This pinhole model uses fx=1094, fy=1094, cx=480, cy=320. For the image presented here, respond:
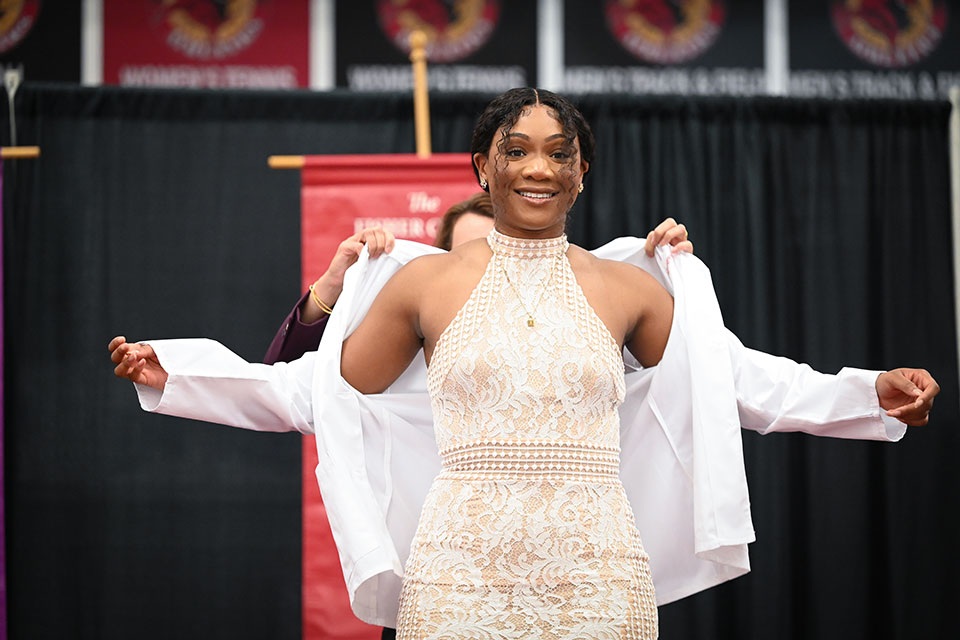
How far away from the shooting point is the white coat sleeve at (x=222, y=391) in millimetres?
1869

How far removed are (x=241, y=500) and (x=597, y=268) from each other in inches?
106

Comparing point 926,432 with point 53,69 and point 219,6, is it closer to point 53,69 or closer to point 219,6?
point 219,6

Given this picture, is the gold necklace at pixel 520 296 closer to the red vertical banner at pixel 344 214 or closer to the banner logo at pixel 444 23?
the red vertical banner at pixel 344 214

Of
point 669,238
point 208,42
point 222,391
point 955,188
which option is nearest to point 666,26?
point 955,188

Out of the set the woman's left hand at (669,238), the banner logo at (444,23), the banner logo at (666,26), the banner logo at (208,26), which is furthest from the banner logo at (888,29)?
the woman's left hand at (669,238)

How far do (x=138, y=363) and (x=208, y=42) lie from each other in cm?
342

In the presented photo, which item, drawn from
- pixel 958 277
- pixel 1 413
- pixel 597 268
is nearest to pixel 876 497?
pixel 958 277

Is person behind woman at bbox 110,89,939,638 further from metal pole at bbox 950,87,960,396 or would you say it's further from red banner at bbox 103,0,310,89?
red banner at bbox 103,0,310,89

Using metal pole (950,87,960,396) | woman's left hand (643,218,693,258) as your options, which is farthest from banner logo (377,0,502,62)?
woman's left hand (643,218,693,258)

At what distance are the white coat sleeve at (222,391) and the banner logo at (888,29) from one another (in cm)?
391

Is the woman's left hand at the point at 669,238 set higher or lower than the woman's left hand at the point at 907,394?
higher

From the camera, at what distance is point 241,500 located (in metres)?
4.20

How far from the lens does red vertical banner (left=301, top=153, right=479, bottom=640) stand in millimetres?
3604

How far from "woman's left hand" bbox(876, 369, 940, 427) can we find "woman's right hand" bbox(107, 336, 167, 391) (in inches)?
48.9
